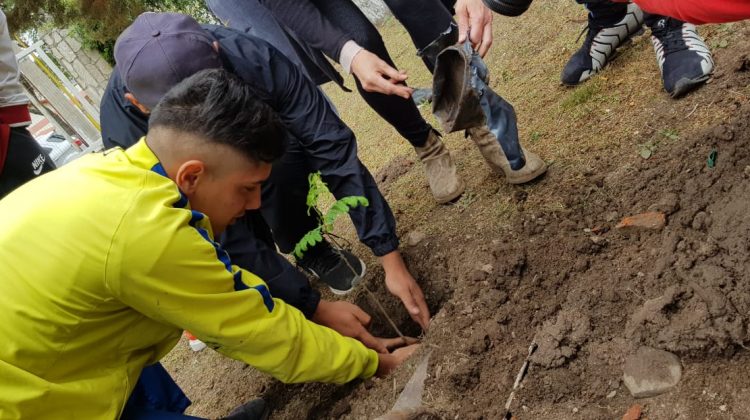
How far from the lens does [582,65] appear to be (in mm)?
3344

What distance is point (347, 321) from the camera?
2.37 meters

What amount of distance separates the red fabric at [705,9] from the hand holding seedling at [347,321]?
1.59 meters

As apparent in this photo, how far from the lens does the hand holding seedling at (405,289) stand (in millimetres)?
2373

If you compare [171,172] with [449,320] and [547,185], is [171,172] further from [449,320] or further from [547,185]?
[547,185]

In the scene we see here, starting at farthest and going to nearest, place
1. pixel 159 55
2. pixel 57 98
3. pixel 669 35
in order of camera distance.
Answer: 1. pixel 57 98
2. pixel 669 35
3. pixel 159 55

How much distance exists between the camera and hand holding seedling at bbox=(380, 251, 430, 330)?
237cm

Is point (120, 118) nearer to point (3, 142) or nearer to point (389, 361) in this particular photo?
point (3, 142)

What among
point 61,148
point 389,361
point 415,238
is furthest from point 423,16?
point 61,148

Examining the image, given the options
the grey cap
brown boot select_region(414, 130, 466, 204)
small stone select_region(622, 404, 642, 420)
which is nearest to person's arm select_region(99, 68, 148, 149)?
the grey cap

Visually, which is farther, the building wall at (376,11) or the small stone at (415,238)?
the building wall at (376,11)

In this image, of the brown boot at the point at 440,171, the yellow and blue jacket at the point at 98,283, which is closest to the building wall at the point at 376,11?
the brown boot at the point at 440,171

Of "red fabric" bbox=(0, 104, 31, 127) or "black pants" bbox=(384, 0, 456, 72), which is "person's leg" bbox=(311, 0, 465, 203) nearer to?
"black pants" bbox=(384, 0, 456, 72)

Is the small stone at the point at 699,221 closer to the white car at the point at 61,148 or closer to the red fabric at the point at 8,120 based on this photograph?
the red fabric at the point at 8,120

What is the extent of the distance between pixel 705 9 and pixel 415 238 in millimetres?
1648
